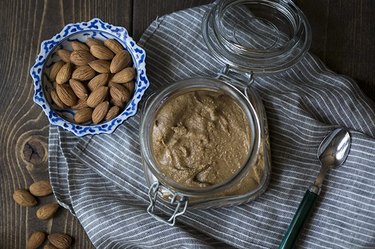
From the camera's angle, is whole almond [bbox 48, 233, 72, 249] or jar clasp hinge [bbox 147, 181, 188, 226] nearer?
jar clasp hinge [bbox 147, 181, 188, 226]

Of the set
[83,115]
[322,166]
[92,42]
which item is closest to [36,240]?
[83,115]

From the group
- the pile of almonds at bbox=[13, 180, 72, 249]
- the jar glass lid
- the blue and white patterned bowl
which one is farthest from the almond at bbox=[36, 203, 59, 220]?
the jar glass lid

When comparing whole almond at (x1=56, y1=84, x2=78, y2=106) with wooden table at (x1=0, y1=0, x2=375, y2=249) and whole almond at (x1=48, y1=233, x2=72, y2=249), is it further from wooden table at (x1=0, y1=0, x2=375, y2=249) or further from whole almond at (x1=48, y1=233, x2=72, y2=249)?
whole almond at (x1=48, y1=233, x2=72, y2=249)

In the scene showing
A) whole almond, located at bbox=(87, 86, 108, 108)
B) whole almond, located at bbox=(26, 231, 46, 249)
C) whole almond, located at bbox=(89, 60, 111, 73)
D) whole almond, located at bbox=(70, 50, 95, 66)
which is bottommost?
whole almond, located at bbox=(26, 231, 46, 249)

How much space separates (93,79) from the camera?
102cm

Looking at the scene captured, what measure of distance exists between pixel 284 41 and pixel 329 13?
11 cm

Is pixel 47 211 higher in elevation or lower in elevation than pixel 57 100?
lower

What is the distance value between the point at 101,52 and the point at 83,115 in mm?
100

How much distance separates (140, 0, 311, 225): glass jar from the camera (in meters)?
0.93

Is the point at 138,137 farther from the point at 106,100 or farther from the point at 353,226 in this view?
the point at 353,226

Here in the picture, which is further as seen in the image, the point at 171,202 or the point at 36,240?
the point at 36,240

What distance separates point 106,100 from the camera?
1018mm

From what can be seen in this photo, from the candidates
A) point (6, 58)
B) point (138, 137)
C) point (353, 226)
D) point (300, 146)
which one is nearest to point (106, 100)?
point (138, 137)

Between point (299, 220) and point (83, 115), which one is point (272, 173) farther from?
point (83, 115)
